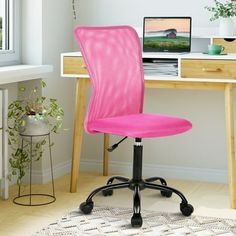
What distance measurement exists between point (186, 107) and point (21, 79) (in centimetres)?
120

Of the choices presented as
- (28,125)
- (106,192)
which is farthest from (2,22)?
(106,192)

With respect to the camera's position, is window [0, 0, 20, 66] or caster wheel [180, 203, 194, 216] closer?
caster wheel [180, 203, 194, 216]

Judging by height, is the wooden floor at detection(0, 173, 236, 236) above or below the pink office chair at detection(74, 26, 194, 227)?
below

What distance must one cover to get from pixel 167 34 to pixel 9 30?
1.04 m

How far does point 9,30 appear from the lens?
14.3 ft

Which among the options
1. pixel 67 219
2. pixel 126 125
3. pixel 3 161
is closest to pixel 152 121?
pixel 126 125

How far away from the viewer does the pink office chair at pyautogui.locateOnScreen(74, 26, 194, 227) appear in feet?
11.7

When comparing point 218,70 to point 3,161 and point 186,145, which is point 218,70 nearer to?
point 186,145

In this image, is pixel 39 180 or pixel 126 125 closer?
pixel 126 125

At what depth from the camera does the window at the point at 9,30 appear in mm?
4293

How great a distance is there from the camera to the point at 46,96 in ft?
Answer: 14.5

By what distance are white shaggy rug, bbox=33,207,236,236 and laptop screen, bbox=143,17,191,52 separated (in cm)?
114

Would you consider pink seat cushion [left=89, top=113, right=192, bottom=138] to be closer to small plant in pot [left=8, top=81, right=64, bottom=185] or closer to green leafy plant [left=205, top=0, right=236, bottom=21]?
small plant in pot [left=8, top=81, right=64, bottom=185]

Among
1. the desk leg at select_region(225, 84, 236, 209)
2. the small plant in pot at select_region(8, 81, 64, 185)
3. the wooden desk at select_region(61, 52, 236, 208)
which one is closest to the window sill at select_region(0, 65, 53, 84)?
the small plant in pot at select_region(8, 81, 64, 185)
